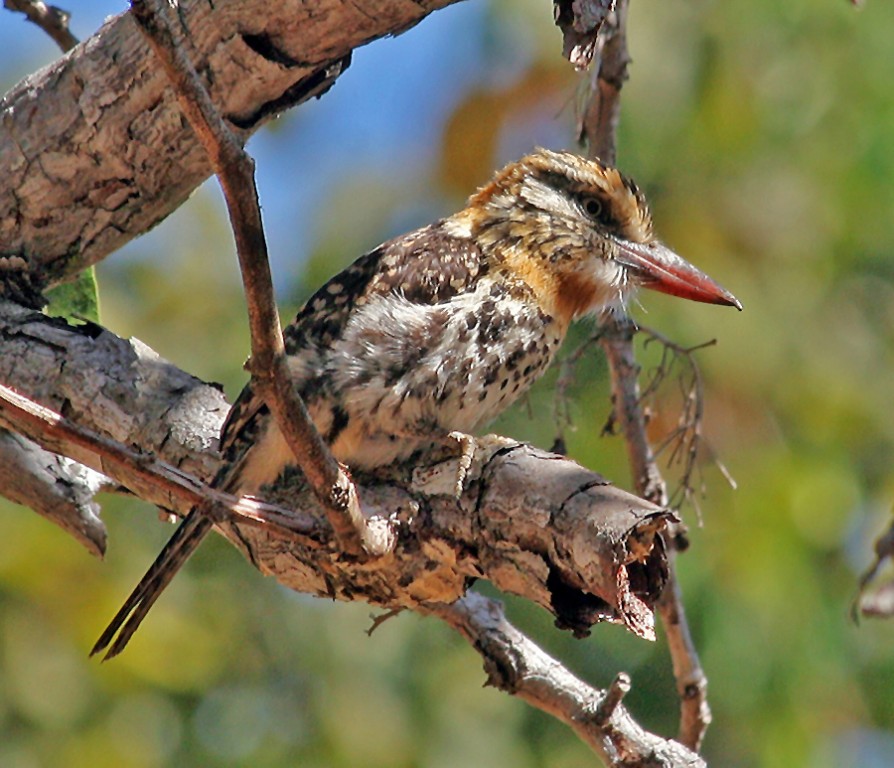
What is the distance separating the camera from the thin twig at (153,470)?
1935 millimetres

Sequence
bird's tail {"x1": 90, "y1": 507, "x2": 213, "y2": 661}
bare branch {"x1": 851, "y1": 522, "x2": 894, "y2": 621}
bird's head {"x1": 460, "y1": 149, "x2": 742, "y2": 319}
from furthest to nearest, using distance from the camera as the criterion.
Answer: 1. bird's head {"x1": 460, "y1": 149, "x2": 742, "y2": 319}
2. bare branch {"x1": 851, "y1": 522, "x2": 894, "y2": 621}
3. bird's tail {"x1": 90, "y1": 507, "x2": 213, "y2": 661}

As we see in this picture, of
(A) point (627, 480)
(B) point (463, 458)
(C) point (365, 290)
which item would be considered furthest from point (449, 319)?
(A) point (627, 480)

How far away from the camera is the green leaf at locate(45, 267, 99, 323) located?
11.6 feet

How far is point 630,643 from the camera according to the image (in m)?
5.17

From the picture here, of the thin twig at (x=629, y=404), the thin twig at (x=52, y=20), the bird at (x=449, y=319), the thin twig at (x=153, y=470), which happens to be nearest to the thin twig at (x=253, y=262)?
the thin twig at (x=153, y=470)

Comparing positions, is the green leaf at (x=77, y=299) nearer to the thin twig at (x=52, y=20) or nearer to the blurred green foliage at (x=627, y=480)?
→ the thin twig at (x=52, y=20)

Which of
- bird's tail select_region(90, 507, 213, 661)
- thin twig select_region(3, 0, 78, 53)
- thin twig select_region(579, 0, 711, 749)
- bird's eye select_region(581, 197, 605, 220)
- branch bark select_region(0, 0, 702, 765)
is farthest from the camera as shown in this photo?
thin twig select_region(3, 0, 78, 53)

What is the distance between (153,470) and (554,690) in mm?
1396

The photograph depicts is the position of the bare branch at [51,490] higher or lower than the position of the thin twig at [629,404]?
lower

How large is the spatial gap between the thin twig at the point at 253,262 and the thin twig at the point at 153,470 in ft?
0.29

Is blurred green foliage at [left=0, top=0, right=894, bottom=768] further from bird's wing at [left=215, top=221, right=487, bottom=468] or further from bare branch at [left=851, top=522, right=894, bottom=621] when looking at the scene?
bare branch at [left=851, top=522, right=894, bottom=621]

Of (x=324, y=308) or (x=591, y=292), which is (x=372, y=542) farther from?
(x=591, y=292)

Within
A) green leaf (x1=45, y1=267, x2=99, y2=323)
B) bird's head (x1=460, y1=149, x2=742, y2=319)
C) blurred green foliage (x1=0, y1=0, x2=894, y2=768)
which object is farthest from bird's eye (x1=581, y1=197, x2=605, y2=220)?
green leaf (x1=45, y1=267, x2=99, y2=323)

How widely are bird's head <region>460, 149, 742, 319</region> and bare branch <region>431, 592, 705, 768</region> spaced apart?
84 centimetres
